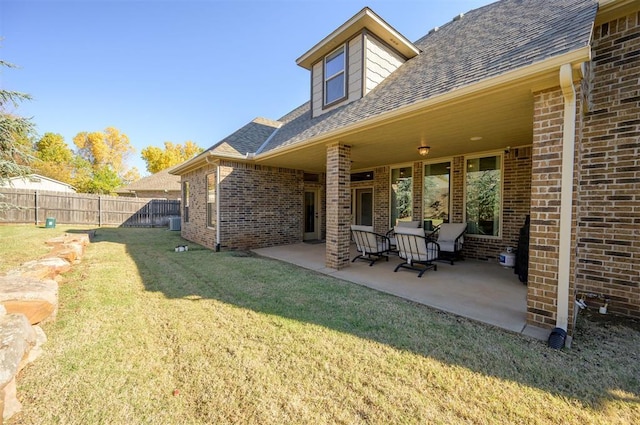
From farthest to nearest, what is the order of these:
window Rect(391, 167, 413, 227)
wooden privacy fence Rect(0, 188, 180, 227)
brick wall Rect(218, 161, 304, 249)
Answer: wooden privacy fence Rect(0, 188, 180, 227), window Rect(391, 167, 413, 227), brick wall Rect(218, 161, 304, 249)

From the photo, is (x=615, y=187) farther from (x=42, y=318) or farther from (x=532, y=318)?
(x=42, y=318)

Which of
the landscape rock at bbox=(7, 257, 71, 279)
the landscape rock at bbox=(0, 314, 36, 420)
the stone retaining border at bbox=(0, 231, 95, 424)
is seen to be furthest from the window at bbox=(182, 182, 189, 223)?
the landscape rock at bbox=(0, 314, 36, 420)

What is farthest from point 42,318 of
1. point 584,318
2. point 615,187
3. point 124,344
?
point 615,187

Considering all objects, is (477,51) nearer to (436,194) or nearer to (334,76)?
(334,76)

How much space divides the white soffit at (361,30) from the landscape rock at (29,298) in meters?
7.58

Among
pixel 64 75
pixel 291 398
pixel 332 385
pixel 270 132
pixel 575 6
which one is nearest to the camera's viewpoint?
pixel 291 398

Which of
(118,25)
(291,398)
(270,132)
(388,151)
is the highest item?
(118,25)

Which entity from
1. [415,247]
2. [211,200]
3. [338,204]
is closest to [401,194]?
[415,247]

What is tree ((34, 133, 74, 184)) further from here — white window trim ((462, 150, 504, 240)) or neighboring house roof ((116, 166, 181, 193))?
white window trim ((462, 150, 504, 240))

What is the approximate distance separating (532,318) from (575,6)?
15.9ft

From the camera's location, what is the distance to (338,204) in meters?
5.88

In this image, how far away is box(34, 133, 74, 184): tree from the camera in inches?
1111

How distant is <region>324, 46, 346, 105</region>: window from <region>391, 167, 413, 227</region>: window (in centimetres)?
341

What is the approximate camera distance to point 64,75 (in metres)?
12.2
